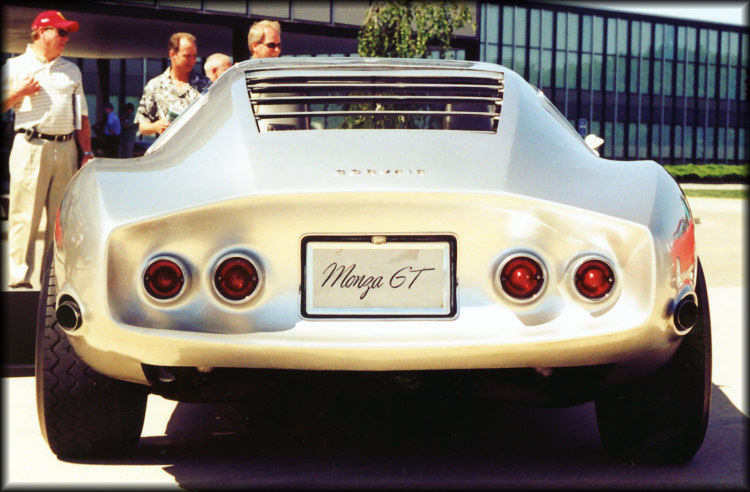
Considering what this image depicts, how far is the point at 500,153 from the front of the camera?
305cm

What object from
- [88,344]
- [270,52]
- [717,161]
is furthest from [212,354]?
[717,161]

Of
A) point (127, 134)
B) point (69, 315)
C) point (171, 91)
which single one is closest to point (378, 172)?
point (69, 315)

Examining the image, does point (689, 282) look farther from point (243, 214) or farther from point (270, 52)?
point (270, 52)

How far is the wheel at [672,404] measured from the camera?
318cm

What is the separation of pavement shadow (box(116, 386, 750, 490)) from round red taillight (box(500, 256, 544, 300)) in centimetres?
43

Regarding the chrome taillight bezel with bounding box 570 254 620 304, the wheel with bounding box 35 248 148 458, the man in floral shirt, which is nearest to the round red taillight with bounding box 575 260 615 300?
→ the chrome taillight bezel with bounding box 570 254 620 304

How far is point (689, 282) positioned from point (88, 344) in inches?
67.7

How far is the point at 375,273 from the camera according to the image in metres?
2.85

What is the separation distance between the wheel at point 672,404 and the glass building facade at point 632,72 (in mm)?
43380

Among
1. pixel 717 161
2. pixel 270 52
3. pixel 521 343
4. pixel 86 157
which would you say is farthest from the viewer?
pixel 717 161

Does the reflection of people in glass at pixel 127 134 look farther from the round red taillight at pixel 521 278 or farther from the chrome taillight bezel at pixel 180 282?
the round red taillight at pixel 521 278

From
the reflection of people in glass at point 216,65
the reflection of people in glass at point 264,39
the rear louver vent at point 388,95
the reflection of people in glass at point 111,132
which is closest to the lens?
the rear louver vent at point 388,95

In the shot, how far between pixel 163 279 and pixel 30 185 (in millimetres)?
4861

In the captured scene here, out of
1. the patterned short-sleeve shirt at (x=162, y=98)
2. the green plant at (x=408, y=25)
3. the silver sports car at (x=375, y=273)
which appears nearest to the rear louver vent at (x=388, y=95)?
the silver sports car at (x=375, y=273)
